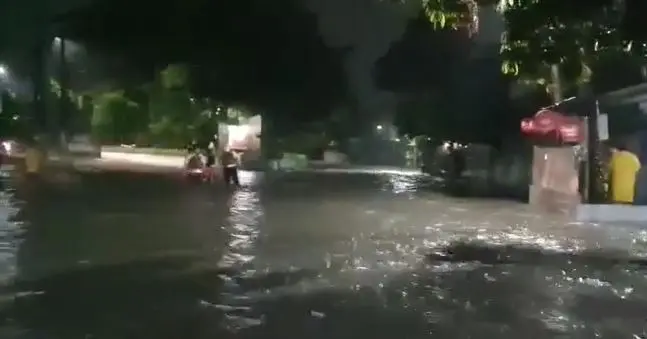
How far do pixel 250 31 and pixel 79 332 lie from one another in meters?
34.4

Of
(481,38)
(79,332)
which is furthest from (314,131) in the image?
(79,332)

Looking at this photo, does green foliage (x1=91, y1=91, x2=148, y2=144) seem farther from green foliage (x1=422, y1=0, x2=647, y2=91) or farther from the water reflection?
green foliage (x1=422, y1=0, x2=647, y2=91)

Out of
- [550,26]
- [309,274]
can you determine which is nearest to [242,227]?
[309,274]

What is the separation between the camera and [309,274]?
451 inches

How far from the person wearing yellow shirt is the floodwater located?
192 cm

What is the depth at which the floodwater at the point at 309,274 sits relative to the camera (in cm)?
849

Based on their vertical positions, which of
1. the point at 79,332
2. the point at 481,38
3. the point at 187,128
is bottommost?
the point at 79,332

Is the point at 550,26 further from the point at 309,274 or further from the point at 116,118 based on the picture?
the point at 116,118

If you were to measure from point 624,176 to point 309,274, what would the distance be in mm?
11292

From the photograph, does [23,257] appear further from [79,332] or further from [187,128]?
[187,128]

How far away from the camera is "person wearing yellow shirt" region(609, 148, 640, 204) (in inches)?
796

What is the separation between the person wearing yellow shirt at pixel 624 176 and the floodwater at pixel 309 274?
75.5 inches

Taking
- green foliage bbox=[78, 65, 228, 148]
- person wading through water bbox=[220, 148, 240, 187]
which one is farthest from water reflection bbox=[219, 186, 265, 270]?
green foliage bbox=[78, 65, 228, 148]

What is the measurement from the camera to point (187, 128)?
48.8 meters
